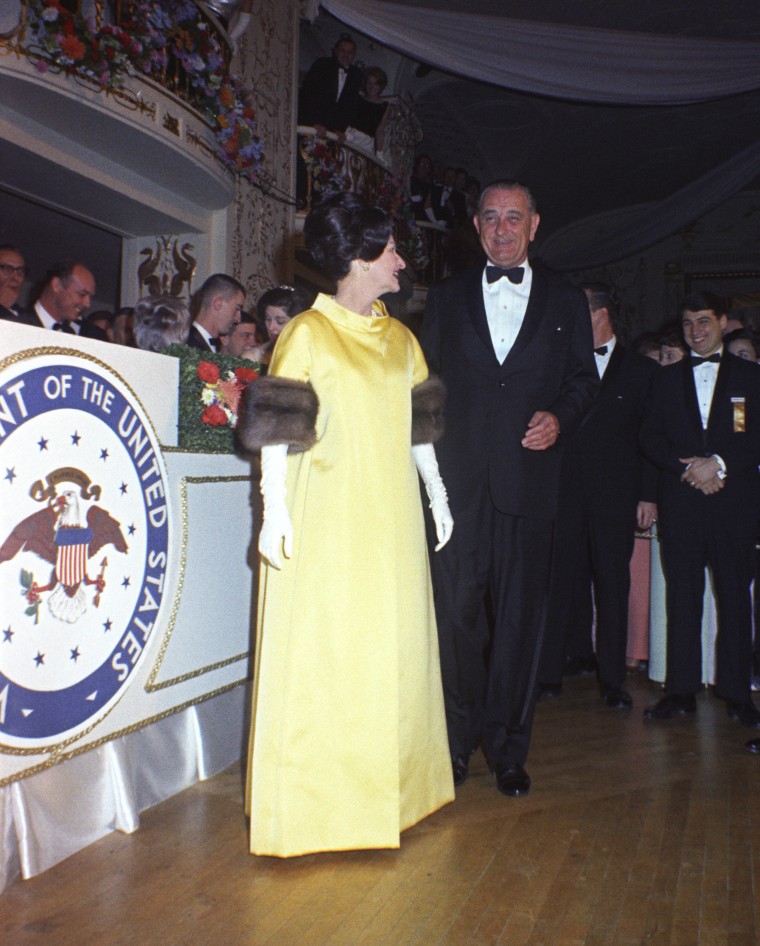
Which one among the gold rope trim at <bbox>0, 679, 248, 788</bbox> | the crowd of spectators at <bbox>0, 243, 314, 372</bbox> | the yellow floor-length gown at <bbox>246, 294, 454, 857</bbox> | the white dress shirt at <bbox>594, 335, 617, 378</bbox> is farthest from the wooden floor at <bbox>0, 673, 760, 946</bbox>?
the white dress shirt at <bbox>594, 335, 617, 378</bbox>

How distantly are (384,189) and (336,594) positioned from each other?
26.0 feet

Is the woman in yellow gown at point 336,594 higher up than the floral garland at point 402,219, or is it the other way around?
the floral garland at point 402,219

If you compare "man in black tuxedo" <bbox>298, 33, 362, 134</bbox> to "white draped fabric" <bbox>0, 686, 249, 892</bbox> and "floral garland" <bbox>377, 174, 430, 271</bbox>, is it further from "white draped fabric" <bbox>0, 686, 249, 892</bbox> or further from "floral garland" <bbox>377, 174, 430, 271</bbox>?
"white draped fabric" <bbox>0, 686, 249, 892</bbox>

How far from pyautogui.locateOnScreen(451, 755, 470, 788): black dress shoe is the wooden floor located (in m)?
0.03

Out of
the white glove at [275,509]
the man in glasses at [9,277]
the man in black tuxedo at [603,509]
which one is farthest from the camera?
the man in glasses at [9,277]

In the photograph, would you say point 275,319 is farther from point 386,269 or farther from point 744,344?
point 744,344

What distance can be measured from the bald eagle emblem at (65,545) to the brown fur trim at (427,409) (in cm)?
86

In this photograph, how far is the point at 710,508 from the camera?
11.4 ft

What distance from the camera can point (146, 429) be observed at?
2.31 meters

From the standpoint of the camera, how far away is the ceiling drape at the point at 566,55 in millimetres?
4594

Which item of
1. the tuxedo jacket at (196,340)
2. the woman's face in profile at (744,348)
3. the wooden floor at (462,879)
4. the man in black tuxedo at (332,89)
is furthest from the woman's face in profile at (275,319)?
the man in black tuxedo at (332,89)

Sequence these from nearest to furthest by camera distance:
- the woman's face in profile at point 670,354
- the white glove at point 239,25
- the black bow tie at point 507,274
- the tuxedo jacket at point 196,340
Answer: the black bow tie at point 507,274, the tuxedo jacket at point 196,340, the woman's face in profile at point 670,354, the white glove at point 239,25

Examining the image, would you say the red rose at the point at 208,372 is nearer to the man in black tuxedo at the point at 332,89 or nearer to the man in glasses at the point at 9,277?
the man in glasses at the point at 9,277

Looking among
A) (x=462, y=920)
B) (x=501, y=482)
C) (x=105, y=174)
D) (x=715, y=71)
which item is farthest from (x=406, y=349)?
(x=105, y=174)
